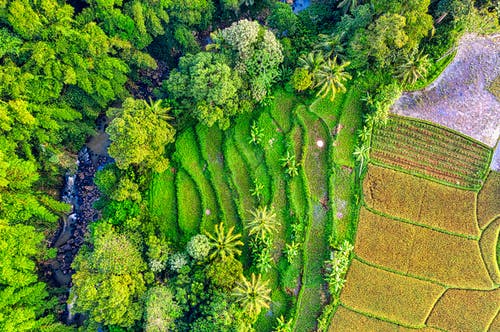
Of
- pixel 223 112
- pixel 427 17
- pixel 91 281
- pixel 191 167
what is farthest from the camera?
pixel 191 167

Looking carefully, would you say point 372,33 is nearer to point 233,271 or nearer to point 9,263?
point 233,271

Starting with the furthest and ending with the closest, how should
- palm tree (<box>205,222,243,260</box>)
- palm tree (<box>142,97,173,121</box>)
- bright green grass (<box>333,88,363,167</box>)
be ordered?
bright green grass (<box>333,88,363,167</box>)
palm tree (<box>142,97,173,121</box>)
palm tree (<box>205,222,243,260</box>)

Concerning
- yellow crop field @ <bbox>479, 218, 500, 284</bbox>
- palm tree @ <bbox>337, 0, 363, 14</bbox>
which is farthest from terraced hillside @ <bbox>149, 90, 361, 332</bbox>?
yellow crop field @ <bbox>479, 218, 500, 284</bbox>

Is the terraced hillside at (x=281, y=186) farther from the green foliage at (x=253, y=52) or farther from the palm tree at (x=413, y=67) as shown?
the palm tree at (x=413, y=67)

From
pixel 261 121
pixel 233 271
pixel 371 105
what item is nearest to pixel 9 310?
pixel 233 271

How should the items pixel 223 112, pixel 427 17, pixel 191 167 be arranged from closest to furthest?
pixel 427 17
pixel 223 112
pixel 191 167

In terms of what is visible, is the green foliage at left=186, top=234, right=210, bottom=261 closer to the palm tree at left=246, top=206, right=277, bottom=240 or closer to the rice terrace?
the palm tree at left=246, top=206, right=277, bottom=240

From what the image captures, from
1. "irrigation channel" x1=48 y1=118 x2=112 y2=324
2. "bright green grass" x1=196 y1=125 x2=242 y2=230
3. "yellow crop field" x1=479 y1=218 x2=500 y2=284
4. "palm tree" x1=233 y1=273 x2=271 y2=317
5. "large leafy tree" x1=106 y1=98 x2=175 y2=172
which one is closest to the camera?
"palm tree" x1=233 y1=273 x2=271 y2=317
